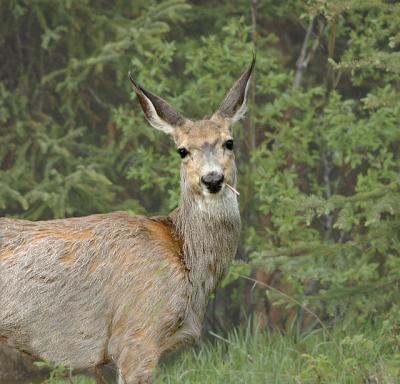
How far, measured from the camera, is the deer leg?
288 inches

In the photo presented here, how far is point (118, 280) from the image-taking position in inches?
295

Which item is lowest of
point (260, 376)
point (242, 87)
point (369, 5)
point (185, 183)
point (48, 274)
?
point (260, 376)

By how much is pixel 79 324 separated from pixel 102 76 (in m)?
4.66

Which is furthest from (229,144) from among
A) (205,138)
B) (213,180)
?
(213,180)

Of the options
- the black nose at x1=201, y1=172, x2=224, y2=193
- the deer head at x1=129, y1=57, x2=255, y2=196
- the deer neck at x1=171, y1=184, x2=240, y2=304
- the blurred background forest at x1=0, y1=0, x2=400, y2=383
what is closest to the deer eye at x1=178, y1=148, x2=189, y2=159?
the deer head at x1=129, y1=57, x2=255, y2=196

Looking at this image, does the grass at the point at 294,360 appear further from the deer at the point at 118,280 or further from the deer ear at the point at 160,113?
the deer ear at the point at 160,113

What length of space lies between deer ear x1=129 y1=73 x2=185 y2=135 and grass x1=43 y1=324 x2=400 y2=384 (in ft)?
5.65

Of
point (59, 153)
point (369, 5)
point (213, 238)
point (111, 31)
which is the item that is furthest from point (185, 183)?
point (111, 31)

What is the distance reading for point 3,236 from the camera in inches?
301

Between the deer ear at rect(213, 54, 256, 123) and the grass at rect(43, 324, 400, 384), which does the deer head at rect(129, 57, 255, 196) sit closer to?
the deer ear at rect(213, 54, 256, 123)

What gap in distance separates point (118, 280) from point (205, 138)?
1.13m

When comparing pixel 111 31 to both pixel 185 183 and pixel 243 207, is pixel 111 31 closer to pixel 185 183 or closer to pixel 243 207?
pixel 243 207

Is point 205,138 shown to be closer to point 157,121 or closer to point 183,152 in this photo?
point 183,152

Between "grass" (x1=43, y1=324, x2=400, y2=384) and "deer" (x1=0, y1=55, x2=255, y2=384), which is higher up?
"deer" (x1=0, y1=55, x2=255, y2=384)
